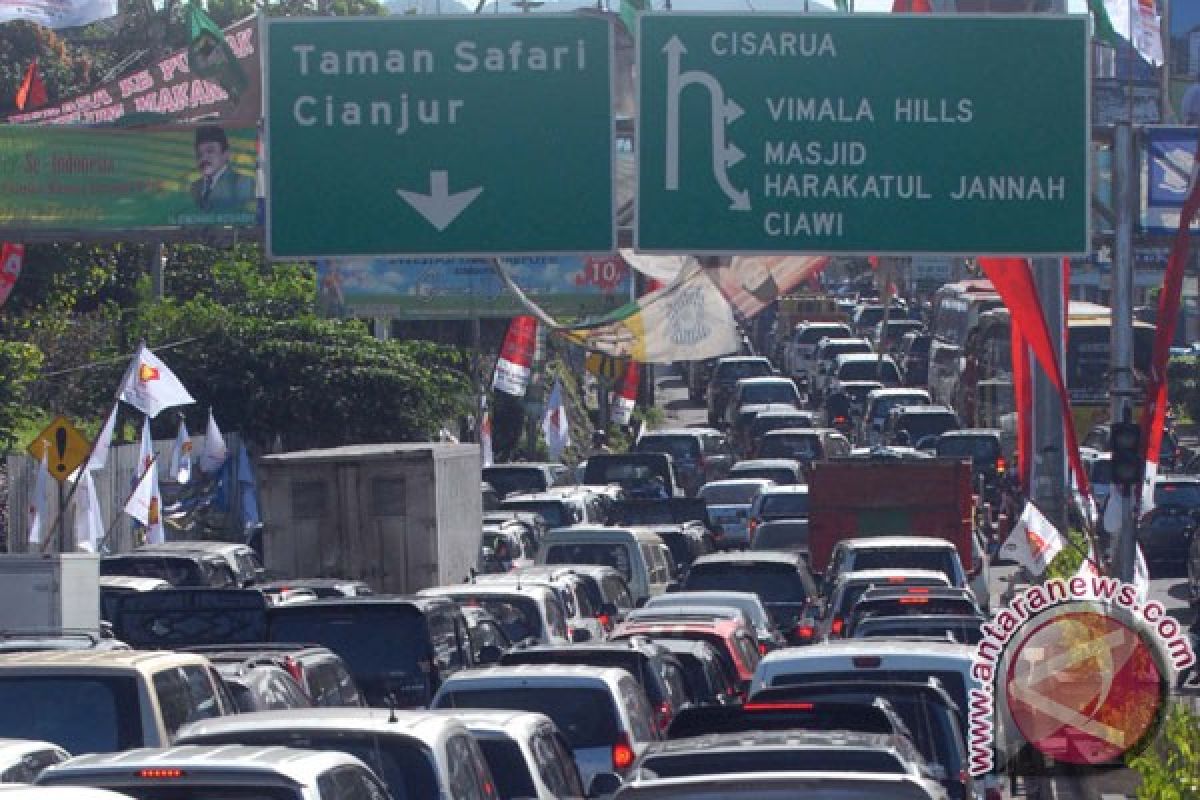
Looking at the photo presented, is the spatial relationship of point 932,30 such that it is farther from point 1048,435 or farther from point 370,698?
point 370,698

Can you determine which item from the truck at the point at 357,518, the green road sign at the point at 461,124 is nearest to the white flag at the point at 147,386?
the truck at the point at 357,518

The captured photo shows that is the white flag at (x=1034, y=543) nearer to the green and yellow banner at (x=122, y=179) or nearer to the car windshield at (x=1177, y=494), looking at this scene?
the green and yellow banner at (x=122, y=179)

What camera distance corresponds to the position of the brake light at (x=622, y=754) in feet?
45.8

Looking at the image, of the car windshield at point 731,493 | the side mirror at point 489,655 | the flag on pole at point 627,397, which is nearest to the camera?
the side mirror at point 489,655

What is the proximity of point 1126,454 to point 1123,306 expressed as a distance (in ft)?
5.87

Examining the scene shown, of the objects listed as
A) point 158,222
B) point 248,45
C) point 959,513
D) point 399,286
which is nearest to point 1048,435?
point 959,513

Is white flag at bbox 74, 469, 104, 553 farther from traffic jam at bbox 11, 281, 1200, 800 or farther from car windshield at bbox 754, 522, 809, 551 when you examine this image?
car windshield at bbox 754, 522, 809, 551

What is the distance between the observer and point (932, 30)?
1866 centimetres

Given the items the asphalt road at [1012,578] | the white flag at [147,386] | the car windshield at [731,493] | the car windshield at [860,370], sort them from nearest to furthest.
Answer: the asphalt road at [1012,578] < the white flag at [147,386] < the car windshield at [731,493] < the car windshield at [860,370]

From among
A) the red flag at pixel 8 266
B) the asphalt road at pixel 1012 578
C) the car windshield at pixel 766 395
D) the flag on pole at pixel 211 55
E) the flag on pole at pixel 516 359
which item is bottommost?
the asphalt road at pixel 1012 578

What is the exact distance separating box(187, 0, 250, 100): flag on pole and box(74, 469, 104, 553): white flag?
6669 mm

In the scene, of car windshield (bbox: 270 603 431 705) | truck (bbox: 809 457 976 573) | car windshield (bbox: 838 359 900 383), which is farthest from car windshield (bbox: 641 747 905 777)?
car windshield (bbox: 838 359 900 383)

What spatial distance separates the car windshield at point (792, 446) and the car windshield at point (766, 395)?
1077 cm

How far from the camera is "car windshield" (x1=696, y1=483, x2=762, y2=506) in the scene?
4094cm
